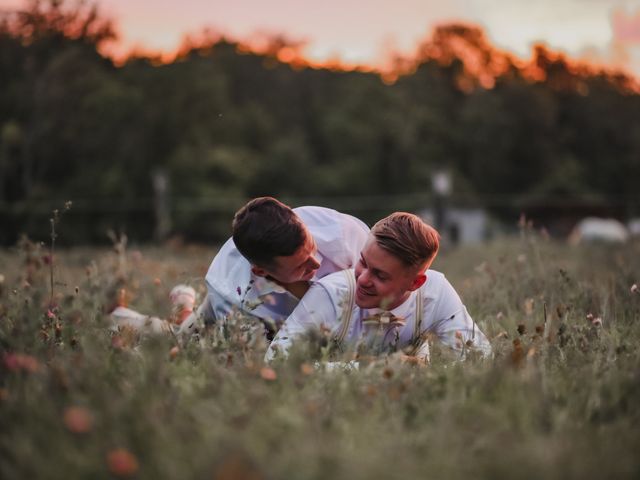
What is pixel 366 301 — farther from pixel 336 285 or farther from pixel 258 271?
pixel 258 271

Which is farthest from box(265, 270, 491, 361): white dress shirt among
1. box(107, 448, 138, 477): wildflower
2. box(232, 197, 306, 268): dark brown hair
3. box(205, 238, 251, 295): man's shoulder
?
box(107, 448, 138, 477): wildflower

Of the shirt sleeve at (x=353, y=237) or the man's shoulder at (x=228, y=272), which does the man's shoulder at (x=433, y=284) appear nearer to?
the shirt sleeve at (x=353, y=237)

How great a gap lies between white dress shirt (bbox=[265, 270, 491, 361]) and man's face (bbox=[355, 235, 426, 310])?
7 centimetres

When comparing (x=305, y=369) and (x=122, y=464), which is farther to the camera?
(x=305, y=369)

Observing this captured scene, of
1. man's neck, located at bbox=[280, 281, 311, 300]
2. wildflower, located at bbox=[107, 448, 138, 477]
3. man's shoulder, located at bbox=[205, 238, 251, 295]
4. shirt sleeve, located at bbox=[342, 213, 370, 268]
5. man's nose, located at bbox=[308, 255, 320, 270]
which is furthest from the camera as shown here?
shirt sleeve, located at bbox=[342, 213, 370, 268]

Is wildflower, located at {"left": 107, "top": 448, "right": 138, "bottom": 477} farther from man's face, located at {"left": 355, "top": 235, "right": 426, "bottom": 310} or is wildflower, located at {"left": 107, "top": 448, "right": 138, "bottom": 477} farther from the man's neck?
the man's neck

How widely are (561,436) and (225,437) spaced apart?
92cm

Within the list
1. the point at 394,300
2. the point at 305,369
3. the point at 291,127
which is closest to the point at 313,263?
the point at 394,300

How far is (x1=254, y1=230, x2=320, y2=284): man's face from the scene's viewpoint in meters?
3.44

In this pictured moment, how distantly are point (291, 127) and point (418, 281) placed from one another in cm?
4197

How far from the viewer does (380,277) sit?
3.29 m

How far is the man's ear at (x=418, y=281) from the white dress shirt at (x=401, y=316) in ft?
0.14

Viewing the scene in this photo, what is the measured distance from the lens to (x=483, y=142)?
147ft

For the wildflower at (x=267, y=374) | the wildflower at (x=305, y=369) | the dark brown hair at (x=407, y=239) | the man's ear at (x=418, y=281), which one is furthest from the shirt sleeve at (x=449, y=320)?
the wildflower at (x=267, y=374)
